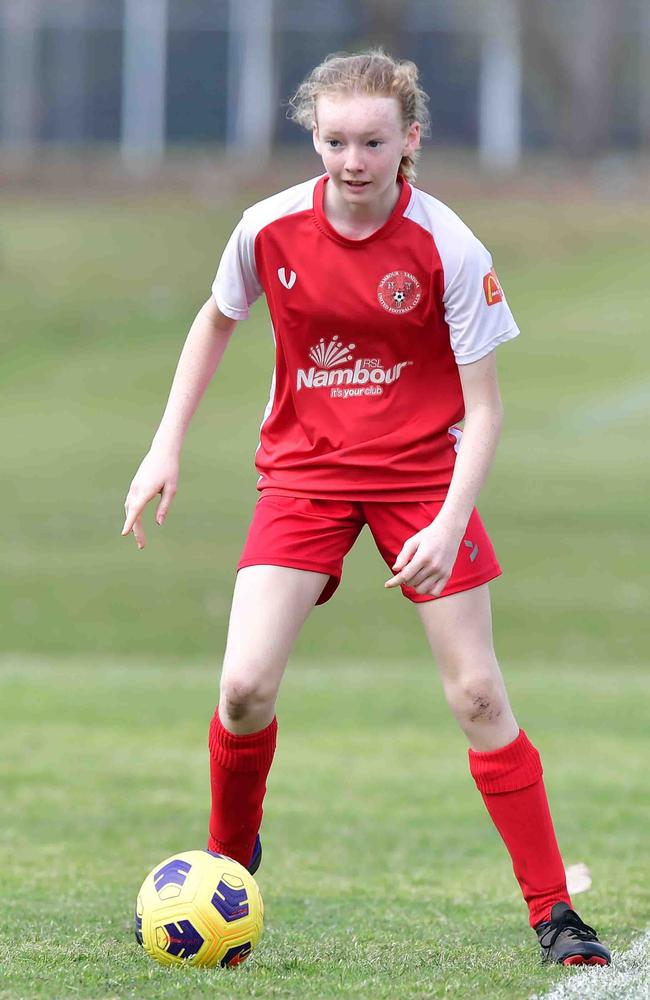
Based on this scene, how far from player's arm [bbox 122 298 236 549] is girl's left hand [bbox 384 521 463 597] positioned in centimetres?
69

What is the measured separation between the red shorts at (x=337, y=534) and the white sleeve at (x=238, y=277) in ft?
1.76

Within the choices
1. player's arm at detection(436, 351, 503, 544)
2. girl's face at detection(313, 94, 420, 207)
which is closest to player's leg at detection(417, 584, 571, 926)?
player's arm at detection(436, 351, 503, 544)

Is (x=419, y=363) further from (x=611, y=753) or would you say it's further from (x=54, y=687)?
(x=54, y=687)

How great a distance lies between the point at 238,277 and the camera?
4.39m

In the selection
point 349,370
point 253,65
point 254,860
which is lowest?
point 253,65

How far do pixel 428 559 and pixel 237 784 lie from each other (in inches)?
34.8

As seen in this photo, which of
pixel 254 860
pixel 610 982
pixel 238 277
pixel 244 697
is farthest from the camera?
pixel 254 860

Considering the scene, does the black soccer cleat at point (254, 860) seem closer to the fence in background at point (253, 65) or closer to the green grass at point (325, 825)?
the green grass at point (325, 825)

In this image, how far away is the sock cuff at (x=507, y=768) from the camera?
14.1 feet

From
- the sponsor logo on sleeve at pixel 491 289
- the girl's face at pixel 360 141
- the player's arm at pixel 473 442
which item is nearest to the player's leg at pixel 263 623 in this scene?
the player's arm at pixel 473 442

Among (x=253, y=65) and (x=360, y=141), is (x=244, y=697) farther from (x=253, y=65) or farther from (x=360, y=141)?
(x=253, y=65)

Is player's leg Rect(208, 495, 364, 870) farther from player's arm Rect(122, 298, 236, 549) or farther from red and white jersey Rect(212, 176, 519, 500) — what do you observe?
player's arm Rect(122, 298, 236, 549)

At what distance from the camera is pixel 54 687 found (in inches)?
420

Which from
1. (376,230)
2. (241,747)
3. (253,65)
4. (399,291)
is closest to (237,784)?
(241,747)
